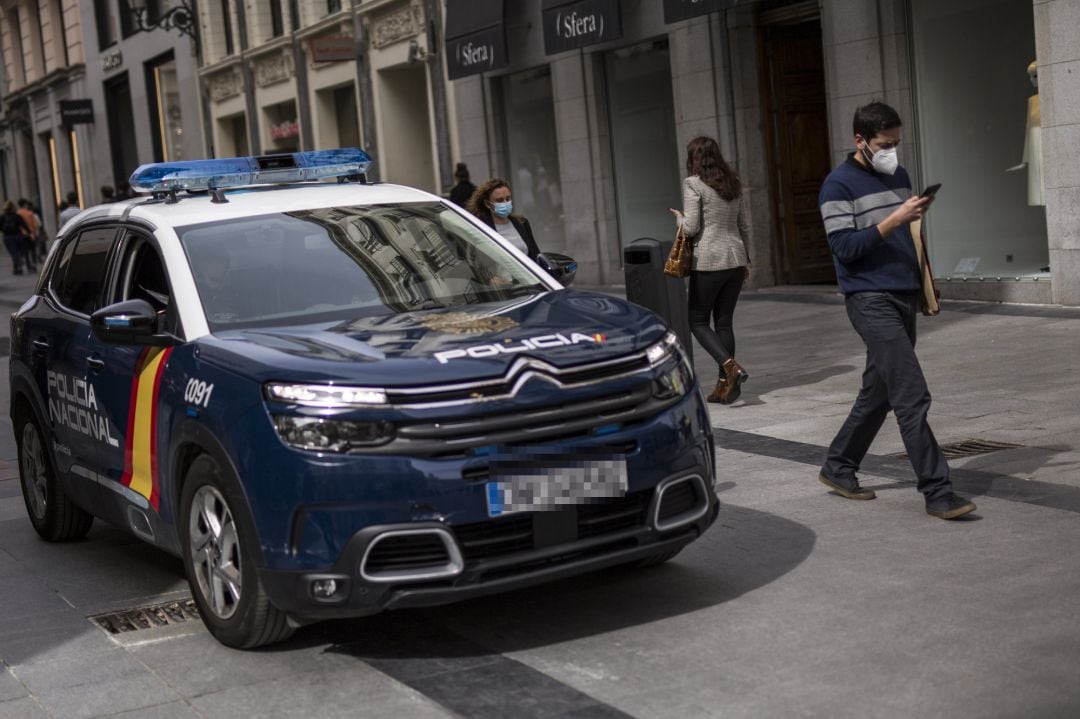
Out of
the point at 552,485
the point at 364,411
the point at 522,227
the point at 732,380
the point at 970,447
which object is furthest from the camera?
the point at 522,227

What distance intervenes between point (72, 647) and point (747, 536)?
2.83 m

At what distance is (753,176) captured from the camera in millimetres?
18750

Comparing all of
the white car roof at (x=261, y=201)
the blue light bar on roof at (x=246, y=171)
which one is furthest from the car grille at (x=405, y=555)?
the blue light bar on roof at (x=246, y=171)

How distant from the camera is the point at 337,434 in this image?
17.3ft

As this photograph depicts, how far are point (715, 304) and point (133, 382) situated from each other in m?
5.77

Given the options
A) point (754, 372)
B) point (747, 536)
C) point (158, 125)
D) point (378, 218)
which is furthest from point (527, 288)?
point (158, 125)

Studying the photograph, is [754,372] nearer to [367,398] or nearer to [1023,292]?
[1023,292]

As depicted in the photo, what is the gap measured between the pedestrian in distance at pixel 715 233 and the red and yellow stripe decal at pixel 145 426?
17.4ft

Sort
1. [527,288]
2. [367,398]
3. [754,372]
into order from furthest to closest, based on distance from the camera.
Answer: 1. [754,372]
2. [527,288]
3. [367,398]

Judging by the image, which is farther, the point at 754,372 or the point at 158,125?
the point at 158,125

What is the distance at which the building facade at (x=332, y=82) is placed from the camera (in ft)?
86.2

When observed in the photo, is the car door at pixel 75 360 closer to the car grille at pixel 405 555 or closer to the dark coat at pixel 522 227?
the car grille at pixel 405 555

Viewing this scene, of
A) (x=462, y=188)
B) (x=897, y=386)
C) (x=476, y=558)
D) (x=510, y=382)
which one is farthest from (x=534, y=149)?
(x=476, y=558)

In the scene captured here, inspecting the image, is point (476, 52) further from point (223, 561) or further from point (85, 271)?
point (223, 561)
